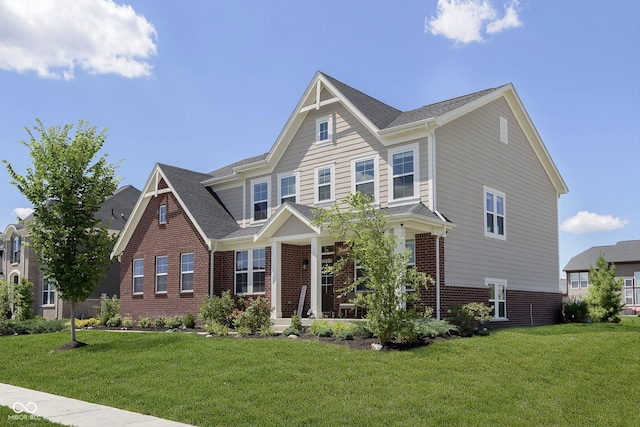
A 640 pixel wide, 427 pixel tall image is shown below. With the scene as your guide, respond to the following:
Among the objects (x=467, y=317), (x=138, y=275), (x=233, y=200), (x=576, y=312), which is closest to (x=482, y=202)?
(x=467, y=317)

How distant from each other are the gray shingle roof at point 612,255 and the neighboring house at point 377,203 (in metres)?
31.5

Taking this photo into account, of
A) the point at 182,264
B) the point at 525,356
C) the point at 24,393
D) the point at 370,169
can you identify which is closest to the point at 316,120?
the point at 370,169

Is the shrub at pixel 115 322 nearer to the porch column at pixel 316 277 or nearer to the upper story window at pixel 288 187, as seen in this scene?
the upper story window at pixel 288 187

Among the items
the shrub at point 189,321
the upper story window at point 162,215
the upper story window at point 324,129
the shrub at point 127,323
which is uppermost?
the upper story window at point 324,129

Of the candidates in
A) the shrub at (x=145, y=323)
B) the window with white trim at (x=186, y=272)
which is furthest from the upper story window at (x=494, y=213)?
the shrub at (x=145, y=323)

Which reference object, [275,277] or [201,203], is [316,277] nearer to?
[275,277]

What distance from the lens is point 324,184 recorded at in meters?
21.5

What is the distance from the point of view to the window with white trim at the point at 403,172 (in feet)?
62.5

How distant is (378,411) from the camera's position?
945 centimetres

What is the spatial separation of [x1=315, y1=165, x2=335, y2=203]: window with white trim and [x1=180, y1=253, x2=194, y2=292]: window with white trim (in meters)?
6.24

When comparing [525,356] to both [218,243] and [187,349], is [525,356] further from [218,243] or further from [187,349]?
[218,243]

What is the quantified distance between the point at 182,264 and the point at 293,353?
1266 cm

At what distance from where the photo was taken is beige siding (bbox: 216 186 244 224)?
25500mm

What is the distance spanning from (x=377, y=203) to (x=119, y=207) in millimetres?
24616
